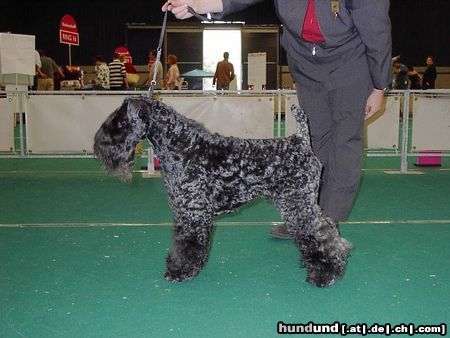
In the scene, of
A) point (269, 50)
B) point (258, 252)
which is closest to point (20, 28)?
point (269, 50)

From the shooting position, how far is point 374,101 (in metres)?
2.54

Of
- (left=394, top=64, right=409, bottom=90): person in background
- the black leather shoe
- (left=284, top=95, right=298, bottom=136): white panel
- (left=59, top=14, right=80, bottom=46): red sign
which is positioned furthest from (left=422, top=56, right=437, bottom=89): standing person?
the black leather shoe

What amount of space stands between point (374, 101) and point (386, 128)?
11.8 ft

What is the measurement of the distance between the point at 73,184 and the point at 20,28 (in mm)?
14314

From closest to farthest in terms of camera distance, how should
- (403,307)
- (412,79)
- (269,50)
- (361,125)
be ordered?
(403,307)
(361,125)
(412,79)
(269,50)

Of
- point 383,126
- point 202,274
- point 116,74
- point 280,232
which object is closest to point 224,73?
point 116,74

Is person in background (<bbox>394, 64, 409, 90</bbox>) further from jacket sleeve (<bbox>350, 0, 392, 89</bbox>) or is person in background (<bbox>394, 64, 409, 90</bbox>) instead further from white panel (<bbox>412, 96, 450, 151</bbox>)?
jacket sleeve (<bbox>350, 0, 392, 89</bbox>)

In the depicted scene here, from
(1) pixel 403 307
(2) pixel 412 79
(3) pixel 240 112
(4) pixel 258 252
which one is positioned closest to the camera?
(1) pixel 403 307

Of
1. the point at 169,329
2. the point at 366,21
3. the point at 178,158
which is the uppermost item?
the point at 366,21

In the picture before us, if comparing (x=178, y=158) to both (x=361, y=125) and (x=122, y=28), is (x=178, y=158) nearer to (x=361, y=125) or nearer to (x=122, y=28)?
(x=361, y=125)

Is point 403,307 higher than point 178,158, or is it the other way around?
point 178,158

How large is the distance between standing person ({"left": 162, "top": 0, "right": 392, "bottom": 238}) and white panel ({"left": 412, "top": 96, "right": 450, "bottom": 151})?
3.62 metres

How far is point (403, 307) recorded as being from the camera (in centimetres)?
204

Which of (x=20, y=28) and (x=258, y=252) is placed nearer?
(x=258, y=252)
